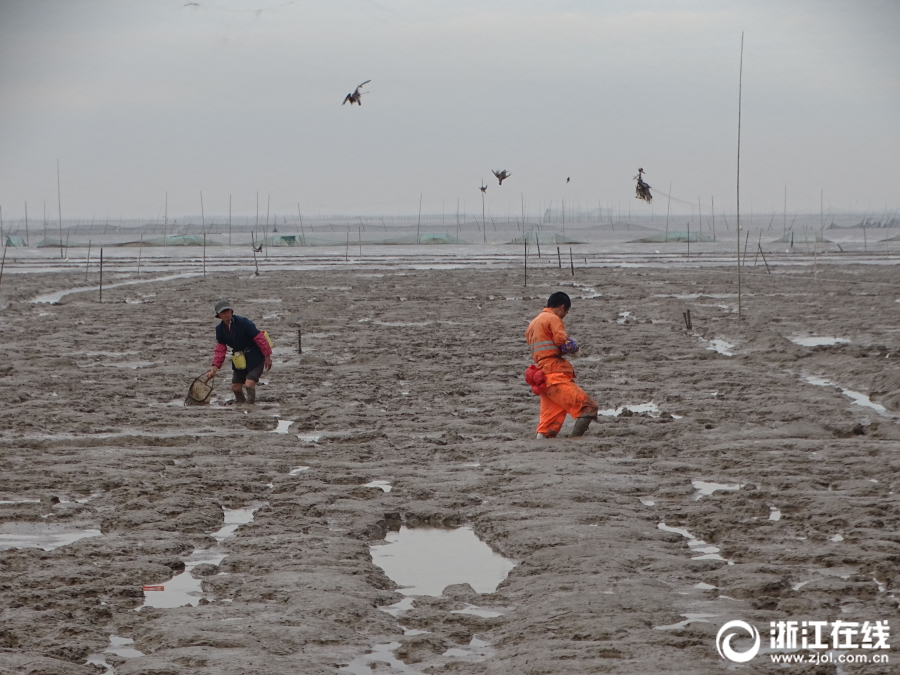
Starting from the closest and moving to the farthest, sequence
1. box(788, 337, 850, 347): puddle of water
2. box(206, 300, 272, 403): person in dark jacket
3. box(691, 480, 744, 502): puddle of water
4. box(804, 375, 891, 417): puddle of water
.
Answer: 1. box(691, 480, 744, 502): puddle of water
2. box(804, 375, 891, 417): puddle of water
3. box(206, 300, 272, 403): person in dark jacket
4. box(788, 337, 850, 347): puddle of water

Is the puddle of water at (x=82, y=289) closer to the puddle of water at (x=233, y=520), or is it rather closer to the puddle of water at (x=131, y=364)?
the puddle of water at (x=131, y=364)

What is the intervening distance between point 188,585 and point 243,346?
5.36 metres

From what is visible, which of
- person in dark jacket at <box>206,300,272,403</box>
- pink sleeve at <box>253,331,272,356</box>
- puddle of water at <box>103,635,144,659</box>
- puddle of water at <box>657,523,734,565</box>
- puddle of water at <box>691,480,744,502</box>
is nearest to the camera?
puddle of water at <box>103,635,144,659</box>

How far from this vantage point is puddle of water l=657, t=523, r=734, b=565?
5.21m

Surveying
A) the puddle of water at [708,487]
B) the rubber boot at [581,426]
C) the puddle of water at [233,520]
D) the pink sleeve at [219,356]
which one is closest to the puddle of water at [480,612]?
the puddle of water at [233,520]

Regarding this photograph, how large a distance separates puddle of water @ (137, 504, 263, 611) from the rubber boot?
3.19m

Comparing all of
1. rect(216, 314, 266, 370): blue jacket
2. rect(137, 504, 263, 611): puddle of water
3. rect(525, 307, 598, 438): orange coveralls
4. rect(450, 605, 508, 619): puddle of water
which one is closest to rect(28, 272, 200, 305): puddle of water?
rect(216, 314, 266, 370): blue jacket

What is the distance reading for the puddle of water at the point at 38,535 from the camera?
5.53 metres

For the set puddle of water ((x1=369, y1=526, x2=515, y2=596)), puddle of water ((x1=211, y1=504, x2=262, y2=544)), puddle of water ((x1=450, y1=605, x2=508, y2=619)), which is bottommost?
puddle of water ((x1=369, y1=526, x2=515, y2=596))

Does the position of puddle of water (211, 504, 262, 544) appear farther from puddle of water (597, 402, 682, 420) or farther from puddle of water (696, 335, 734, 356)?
puddle of water (696, 335, 734, 356)

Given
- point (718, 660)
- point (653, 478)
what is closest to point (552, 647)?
point (718, 660)

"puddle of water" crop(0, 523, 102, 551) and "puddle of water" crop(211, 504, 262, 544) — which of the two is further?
"puddle of water" crop(211, 504, 262, 544)

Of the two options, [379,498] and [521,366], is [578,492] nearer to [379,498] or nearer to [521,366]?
[379,498]

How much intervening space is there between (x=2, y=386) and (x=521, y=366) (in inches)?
221
